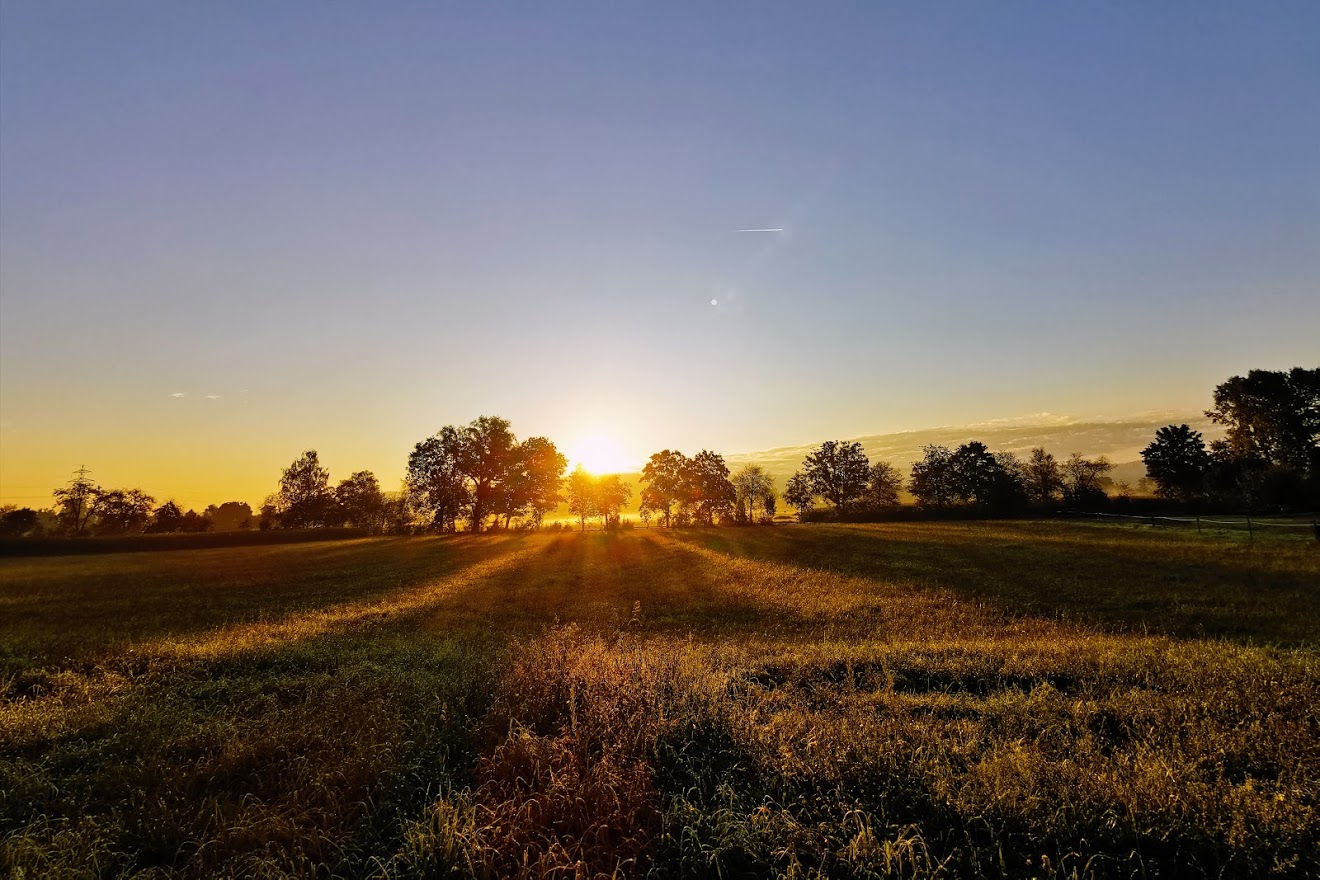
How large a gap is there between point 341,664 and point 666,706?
29.6ft

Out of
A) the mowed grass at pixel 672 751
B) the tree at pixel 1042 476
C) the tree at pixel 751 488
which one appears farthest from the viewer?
the tree at pixel 751 488

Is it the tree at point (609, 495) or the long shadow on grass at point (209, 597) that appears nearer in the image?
the long shadow on grass at point (209, 597)

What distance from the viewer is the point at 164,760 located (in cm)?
757

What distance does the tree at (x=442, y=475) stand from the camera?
3674 inches

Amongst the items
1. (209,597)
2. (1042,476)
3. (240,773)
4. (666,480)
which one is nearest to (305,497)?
(666,480)

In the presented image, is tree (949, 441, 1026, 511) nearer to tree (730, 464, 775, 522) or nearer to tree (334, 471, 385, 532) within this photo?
tree (730, 464, 775, 522)

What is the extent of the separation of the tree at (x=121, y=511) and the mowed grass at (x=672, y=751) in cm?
13483

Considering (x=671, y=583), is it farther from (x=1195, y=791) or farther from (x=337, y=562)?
(x=337, y=562)

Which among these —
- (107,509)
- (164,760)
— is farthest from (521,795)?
(107,509)

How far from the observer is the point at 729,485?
121562 millimetres

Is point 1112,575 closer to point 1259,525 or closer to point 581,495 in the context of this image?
point 1259,525

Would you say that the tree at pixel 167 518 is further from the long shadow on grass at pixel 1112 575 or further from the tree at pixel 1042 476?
the tree at pixel 1042 476

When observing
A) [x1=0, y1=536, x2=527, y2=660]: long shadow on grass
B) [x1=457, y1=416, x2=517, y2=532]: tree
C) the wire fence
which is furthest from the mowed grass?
[x1=457, y1=416, x2=517, y2=532]: tree

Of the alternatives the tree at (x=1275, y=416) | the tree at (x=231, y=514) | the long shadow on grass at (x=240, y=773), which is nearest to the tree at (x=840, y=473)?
the tree at (x=1275, y=416)
